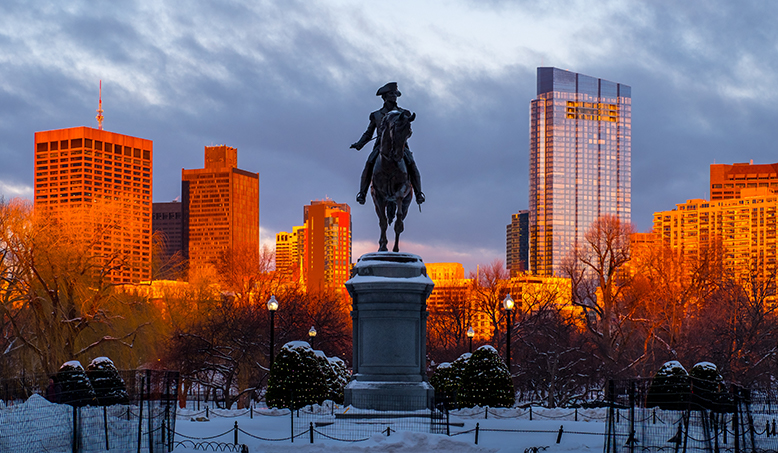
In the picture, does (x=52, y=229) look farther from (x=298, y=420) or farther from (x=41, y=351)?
(x=298, y=420)

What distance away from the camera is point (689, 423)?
18.5 m

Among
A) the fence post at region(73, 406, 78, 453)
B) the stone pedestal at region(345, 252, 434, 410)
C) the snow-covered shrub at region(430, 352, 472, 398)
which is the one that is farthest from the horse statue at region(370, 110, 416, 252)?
the fence post at region(73, 406, 78, 453)

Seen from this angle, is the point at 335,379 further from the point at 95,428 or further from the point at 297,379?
the point at 95,428

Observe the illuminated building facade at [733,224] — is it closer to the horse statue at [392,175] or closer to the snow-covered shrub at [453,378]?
the snow-covered shrub at [453,378]

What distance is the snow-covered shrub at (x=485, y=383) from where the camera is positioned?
24.5m

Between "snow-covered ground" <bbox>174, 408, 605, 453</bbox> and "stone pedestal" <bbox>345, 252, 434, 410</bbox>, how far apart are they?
1114 millimetres

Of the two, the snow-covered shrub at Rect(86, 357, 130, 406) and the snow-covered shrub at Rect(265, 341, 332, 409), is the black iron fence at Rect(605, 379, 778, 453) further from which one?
the snow-covered shrub at Rect(86, 357, 130, 406)

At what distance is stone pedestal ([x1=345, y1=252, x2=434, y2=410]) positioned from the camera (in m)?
A: 21.8

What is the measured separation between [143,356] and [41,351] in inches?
258

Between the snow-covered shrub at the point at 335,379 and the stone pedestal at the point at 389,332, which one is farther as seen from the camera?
the snow-covered shrub at the point at 335,379

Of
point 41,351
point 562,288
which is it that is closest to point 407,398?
point 41,351

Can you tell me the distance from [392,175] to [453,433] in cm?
666

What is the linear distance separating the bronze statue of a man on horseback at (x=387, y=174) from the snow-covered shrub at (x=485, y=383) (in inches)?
146

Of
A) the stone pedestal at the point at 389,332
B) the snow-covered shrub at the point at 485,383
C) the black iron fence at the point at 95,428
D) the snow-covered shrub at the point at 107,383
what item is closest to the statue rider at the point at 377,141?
the stone pedestal at the point at 389,332
